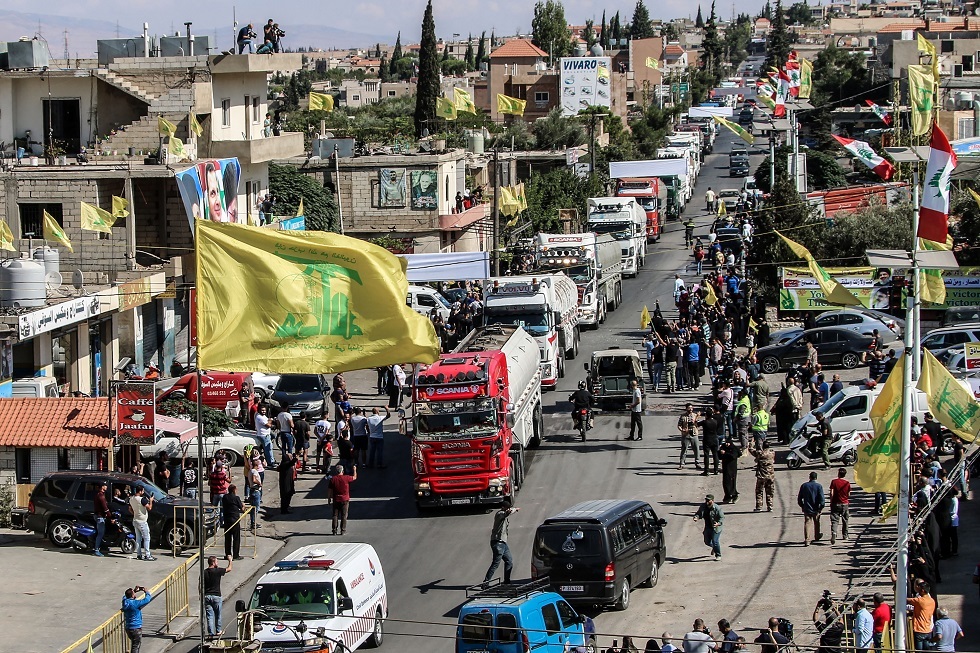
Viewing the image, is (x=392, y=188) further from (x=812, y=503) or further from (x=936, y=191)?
(x=936, y=191)

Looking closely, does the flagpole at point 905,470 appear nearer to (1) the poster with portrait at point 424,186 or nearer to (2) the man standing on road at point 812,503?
(2) the man standing on road at point 812,503

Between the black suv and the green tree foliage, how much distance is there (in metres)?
31.6

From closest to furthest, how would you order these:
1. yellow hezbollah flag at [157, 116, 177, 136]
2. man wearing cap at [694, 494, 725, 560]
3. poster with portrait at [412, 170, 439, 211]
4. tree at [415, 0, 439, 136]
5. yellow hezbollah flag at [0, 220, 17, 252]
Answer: man wearing cap at [694, 494, 725, 560] → yellow hezbollah flag at [0, 220, 17, 252] → yellow hezbollah flag at [157, 116, 177, 136] → poster with portrait at [412, 170, 439, 211] → tree at [415, 0, 439, 136]

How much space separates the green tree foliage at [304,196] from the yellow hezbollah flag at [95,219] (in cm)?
1662

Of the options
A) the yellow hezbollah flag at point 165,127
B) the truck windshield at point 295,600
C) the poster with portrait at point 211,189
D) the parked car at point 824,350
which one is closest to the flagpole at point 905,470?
the truck windshield at point 295,600

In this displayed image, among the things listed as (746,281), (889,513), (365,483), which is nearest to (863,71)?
(746,281)

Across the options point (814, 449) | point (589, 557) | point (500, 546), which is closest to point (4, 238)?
point (500, 546)

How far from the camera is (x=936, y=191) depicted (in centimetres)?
1961

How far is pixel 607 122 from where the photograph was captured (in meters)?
103

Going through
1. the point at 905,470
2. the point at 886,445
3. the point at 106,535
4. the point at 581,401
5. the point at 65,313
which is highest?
Answer: the point at 65,313

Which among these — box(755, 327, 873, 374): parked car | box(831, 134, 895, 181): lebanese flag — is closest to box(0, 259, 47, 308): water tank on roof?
box(755, 327, 873, 374): parked car

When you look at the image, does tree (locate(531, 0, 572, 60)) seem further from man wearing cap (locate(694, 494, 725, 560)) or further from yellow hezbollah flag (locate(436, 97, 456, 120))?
man wearing cap (locate(694, 494, 725, 560))

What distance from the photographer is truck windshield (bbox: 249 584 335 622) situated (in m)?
20.1

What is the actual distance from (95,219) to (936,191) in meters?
27.4
